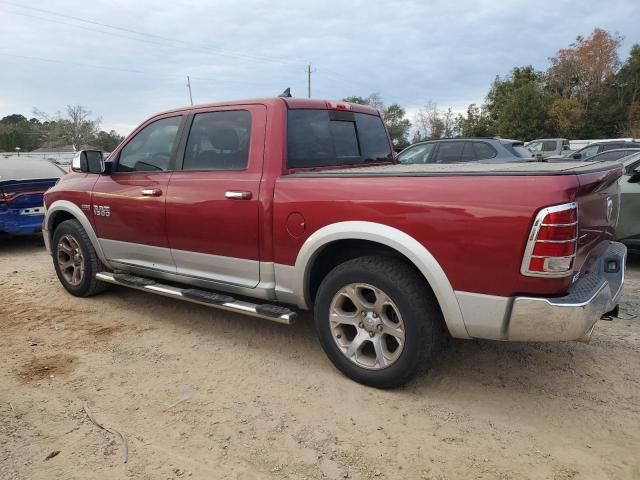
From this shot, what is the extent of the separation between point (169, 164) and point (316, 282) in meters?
1.66

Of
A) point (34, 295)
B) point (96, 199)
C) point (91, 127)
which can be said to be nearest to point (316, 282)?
point (96, 199)

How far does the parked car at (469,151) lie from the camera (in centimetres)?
851

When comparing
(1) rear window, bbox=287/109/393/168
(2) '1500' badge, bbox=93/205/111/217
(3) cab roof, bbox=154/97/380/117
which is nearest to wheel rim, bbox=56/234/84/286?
(2) '1500' badge, bbox=93/205/111/217

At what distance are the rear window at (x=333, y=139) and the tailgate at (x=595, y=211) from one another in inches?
73.7

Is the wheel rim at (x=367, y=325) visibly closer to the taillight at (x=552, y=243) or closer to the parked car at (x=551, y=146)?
the taillight at (x=552, y=243)

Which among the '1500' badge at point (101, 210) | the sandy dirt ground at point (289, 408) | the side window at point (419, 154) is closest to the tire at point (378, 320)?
the sandy dirt ground at point (289, 408)

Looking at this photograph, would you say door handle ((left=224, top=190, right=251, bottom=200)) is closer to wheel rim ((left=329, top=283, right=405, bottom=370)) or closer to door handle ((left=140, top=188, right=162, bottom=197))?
door handle ((left=140, top=188, right=162, bottom=197))

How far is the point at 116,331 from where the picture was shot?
14.1ft

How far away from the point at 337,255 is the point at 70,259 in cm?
325

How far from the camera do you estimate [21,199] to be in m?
7.52

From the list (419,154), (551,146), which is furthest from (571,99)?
(419,154)

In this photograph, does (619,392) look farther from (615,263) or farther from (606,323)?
(606,323)

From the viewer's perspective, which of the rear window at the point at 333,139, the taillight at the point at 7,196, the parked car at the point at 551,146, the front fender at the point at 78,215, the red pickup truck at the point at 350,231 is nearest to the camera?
the red pickup truck at the point at 350,231

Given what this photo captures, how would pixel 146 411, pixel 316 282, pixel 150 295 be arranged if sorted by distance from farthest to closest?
pixel 150 295 < pixel 316 282 < pixel 146 411
